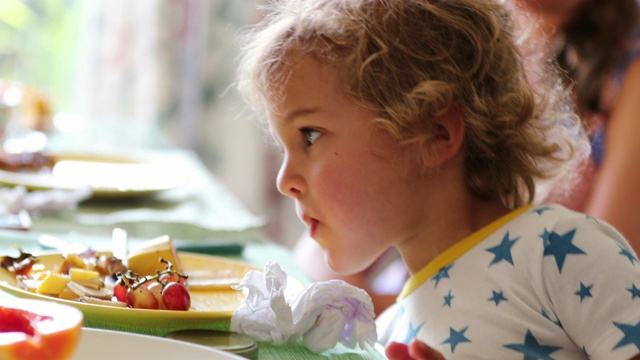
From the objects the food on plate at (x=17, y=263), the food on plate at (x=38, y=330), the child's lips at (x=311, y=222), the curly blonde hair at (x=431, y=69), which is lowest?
the food on plate at (x=17, y=263)

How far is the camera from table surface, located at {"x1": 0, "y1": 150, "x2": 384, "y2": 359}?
45.3 inches

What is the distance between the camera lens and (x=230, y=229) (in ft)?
4.38

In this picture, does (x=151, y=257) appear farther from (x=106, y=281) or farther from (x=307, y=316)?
(x=307, y=316)

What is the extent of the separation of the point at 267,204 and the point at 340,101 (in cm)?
256

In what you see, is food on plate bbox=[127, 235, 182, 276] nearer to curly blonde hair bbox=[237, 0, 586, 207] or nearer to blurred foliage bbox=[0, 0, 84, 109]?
curly blonde hair bbox=[237, 0, 586, 207]

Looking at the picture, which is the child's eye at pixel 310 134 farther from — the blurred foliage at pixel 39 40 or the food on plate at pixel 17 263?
the blurred foliage at pixel 39 40

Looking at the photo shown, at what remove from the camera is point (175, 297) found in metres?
0.77

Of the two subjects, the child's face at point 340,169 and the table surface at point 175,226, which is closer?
the child's face at point 340,169

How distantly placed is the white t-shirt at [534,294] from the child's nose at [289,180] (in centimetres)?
18

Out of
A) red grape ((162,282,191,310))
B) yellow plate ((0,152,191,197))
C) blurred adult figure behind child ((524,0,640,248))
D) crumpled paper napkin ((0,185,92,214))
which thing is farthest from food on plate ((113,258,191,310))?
blurred adult figure behind child ((524,0,640,248))

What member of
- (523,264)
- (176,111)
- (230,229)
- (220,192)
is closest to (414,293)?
(523,264)

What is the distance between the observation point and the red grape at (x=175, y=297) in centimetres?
76

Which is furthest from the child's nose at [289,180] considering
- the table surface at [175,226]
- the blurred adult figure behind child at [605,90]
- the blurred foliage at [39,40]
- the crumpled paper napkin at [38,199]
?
the blurred foliage at [39,40]

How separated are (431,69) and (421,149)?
9 cm
